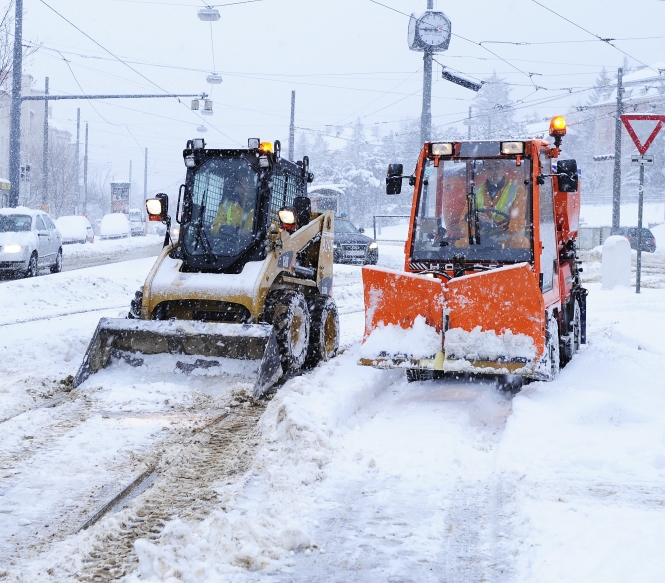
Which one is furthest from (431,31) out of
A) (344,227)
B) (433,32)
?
(344,227)

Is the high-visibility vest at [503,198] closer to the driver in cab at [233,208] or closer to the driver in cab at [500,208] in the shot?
the driver in cab at [500,208]

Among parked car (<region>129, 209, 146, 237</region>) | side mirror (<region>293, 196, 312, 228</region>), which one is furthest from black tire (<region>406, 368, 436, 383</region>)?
parked car (<region>129, 209, 146, 237</region>)

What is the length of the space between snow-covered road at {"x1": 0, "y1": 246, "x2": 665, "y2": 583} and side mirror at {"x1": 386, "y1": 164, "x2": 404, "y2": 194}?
1871mm

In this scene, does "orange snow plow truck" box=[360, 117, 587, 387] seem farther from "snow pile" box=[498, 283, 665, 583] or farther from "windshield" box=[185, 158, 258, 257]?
"windshield" box=[185, 158, 258, 257]

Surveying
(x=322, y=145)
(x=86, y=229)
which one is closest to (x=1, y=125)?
(x=86, y=229)

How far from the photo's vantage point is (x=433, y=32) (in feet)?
74.7

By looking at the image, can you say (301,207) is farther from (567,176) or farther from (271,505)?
(271,505)

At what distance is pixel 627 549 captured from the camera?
4094 mm

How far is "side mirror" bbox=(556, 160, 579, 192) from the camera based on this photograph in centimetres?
854

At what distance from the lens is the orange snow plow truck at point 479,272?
24.7ft

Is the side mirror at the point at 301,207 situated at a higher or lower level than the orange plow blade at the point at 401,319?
higher

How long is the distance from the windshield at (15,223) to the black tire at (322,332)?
12007mm

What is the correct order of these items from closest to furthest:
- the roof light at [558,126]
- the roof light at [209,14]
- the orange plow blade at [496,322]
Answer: the orange plow blade at [496,322] → the roof light at [558,126] → the roof light at [209,14]

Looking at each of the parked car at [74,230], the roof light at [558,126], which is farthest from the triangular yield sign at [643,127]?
the parked car at [74,230]
